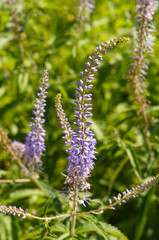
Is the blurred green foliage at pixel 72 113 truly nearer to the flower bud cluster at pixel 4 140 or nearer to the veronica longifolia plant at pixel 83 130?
the flower bud cluster at pixel 4 140

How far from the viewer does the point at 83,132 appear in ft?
8.43

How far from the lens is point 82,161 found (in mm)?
2662

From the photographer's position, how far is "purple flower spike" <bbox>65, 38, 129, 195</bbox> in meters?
2.41

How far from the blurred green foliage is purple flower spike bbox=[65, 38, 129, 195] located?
50.8 inches

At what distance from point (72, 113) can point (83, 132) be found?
2.84m

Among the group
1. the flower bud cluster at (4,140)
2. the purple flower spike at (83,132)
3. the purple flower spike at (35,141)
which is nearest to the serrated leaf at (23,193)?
the purple flower spike at (35,141)

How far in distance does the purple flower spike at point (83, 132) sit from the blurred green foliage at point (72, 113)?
1.29 metres

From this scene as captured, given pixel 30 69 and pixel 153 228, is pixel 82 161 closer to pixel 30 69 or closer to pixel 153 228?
pixel 153 228

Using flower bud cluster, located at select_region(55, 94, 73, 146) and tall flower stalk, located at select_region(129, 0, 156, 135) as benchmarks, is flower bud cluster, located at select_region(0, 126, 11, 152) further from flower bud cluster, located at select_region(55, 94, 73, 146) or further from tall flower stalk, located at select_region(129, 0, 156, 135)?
tall flower stalk, located at select_region(129, 0, 156, 135)

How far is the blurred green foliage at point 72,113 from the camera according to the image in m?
4.66

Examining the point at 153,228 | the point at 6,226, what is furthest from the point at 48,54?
the point at 153,228

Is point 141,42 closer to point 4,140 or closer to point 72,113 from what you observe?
point 72,113

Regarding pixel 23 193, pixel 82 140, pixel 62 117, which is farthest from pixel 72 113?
pixel 82 140

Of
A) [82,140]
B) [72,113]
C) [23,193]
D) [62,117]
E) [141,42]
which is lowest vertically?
[23,193]
